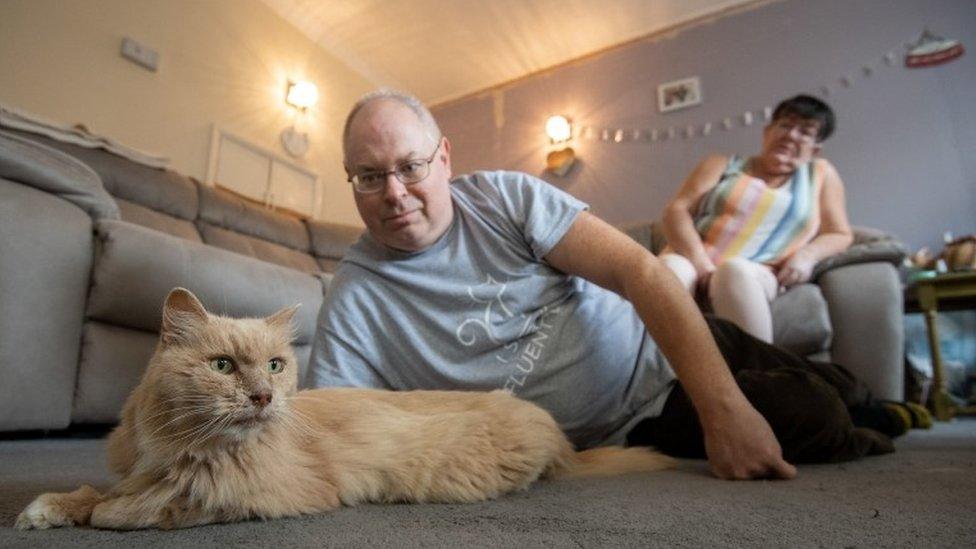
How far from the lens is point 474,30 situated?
3629mm

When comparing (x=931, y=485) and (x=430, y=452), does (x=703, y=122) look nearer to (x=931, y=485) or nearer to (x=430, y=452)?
(x=931, y=485)

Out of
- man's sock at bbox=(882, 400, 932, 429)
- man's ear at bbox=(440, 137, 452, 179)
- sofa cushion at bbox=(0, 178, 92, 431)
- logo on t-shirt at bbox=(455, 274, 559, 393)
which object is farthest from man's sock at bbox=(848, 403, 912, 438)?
sofa cushion at bbox=(0, 178, 92, 431)

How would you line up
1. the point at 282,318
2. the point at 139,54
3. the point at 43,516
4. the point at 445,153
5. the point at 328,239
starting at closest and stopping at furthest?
the point at 43,516
the point at 282,318
the point at 445,153
the point at 139,54
the point at 328,239

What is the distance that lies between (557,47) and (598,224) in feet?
11.0

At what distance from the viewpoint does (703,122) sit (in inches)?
127

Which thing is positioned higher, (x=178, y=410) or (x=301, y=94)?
(x=301, y=94)

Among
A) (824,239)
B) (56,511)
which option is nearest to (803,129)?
(824,239)

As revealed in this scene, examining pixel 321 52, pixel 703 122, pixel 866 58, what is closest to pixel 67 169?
pixel 321 52

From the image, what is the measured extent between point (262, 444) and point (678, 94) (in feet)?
11.6

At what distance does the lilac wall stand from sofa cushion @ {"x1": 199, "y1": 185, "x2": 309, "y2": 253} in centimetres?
172

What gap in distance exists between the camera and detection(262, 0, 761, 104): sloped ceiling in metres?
3.39

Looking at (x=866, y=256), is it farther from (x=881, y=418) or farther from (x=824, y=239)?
(x=881, y=418)

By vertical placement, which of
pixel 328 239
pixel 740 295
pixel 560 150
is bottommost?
pixel 740 295

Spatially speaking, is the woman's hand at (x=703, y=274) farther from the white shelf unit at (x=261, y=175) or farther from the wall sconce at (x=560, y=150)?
the white shelf unit at (x=261, y=175)
